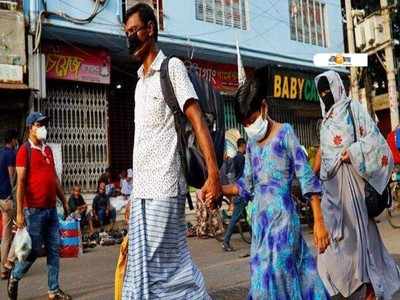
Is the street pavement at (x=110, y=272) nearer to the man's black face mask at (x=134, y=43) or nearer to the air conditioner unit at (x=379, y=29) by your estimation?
the man's black face mask at (x=134, y=43)

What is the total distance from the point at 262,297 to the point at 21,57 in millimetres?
8527

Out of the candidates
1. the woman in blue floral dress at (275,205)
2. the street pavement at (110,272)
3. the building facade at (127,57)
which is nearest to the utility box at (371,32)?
the building facade at (127,57)

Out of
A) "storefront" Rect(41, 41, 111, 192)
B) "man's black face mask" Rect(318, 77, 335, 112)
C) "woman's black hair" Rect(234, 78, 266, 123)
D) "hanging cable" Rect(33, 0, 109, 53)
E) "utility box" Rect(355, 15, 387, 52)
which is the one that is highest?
"utility box" Rect(355, 15, 387, 52)

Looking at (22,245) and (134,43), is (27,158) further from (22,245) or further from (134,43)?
(134,43)

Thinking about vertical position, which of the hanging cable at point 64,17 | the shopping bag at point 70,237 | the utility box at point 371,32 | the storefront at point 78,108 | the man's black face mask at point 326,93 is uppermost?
the utility box at point 371,32

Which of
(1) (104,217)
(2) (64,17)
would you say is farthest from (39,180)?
(2) (64,17)

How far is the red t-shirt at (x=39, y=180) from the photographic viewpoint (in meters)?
5.24

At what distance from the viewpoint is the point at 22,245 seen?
16.5 feet

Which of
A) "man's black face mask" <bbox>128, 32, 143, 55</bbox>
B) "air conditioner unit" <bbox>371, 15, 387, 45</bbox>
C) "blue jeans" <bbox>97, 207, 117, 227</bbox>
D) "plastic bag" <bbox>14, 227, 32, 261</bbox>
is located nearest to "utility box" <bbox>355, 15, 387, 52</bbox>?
"air conditioner unit" <bbox>371, 15, 387, 45</bbox>

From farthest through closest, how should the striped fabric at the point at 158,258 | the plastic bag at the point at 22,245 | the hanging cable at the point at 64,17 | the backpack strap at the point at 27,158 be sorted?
the hanging cable at the point at 64,17 < the backpack strap at the point at 27,158 < the plastic bag at the point at 22,245 < the striped fabric at the point at 158,258

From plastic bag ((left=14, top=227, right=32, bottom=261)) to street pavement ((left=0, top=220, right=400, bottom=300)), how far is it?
0.77 meters

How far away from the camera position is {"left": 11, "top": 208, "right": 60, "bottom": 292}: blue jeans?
16.9ft

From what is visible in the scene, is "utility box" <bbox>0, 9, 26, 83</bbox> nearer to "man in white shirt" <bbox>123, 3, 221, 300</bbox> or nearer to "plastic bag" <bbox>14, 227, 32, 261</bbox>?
"plastic bag" <bbox>14, 227, 32, 261</bbox>

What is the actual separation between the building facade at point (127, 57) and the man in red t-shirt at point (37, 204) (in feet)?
15.4
